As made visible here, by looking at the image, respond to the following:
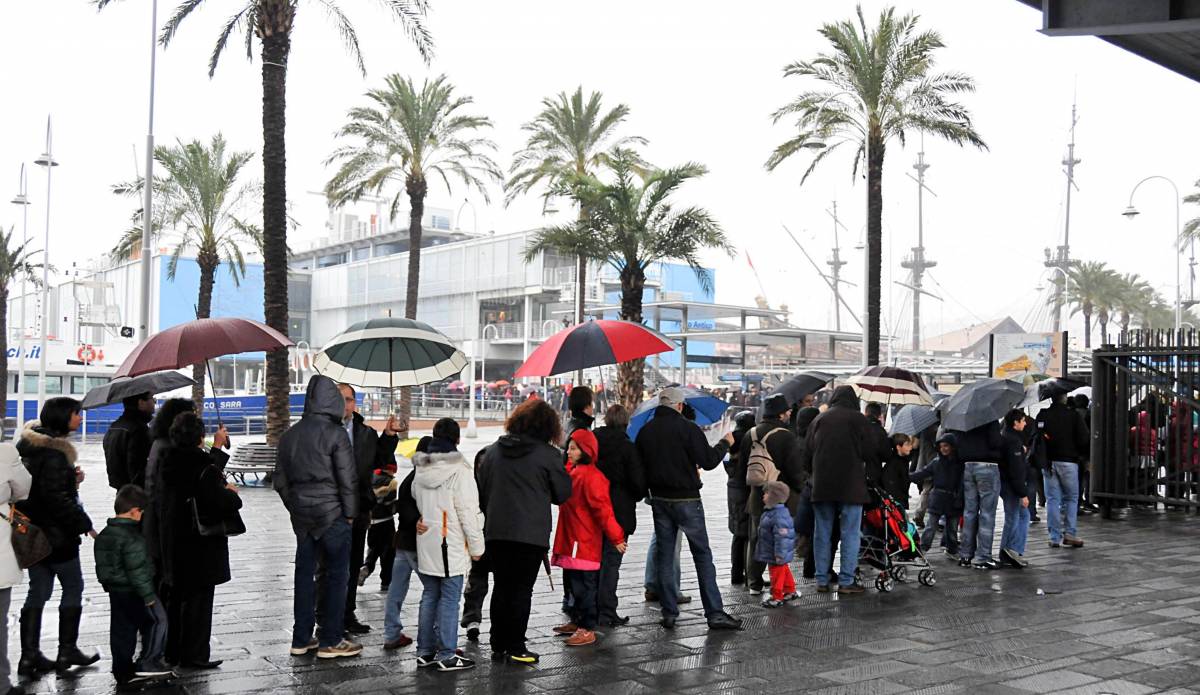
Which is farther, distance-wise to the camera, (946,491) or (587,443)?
(946,491)

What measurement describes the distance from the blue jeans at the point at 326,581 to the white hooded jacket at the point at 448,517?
47 centimetres

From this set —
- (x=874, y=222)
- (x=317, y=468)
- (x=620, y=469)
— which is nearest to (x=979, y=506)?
(x=620, y=469)

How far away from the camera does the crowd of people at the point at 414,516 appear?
240 inches

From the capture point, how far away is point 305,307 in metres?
83.6

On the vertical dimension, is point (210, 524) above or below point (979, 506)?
above

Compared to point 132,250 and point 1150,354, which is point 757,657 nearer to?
point 1150,354

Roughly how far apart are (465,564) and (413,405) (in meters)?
46.2

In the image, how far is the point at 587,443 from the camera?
716cm

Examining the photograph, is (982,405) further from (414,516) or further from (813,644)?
(414,516)

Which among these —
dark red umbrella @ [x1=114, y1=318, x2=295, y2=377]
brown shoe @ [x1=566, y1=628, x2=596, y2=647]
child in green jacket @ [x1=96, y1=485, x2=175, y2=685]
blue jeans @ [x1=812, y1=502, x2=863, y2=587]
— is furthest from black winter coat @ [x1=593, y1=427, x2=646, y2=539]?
child in green jacket @ [x1=96, y1=485, x2=175, y2=685]

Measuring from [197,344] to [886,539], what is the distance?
5.70 m

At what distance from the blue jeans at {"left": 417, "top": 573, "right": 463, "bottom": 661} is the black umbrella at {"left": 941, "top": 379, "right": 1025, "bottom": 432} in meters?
5.29

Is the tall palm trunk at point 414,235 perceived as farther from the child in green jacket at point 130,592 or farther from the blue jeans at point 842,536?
the child in green jacket at point 130,592

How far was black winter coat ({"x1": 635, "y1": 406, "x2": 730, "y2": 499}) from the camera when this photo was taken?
745 cm
